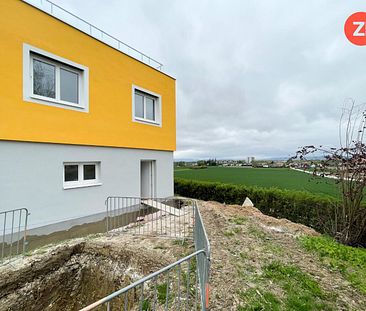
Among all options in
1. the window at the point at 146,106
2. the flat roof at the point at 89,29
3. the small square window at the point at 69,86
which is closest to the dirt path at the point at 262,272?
the window at the point at 146,106

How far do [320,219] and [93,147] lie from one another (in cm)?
868

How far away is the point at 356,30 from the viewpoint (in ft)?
22.4

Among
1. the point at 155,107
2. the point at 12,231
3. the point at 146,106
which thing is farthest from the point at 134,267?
the point at 155,107

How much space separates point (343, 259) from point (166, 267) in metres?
4.62

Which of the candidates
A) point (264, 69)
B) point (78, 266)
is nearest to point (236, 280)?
point (78, 266)

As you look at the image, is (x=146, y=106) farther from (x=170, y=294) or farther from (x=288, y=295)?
(x=288, y=295)

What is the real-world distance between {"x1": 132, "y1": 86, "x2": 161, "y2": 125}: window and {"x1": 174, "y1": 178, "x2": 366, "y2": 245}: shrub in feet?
18.3

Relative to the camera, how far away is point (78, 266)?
5.03 m

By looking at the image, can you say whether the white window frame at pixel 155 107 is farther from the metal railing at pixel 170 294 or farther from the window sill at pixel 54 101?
the metal railing at pixel 170 294

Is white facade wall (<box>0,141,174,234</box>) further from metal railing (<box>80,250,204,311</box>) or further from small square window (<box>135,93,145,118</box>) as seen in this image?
metal railing (<box>80,250,204,311</box>)

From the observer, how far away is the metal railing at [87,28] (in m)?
6.23

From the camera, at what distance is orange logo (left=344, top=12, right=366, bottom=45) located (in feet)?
22.3

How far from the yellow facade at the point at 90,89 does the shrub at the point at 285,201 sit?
4.56 metres

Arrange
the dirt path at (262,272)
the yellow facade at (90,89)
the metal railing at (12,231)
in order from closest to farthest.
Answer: the dirt path at (262,272) < the metal railing at (12,231) < the yellow facade at (90,89)
